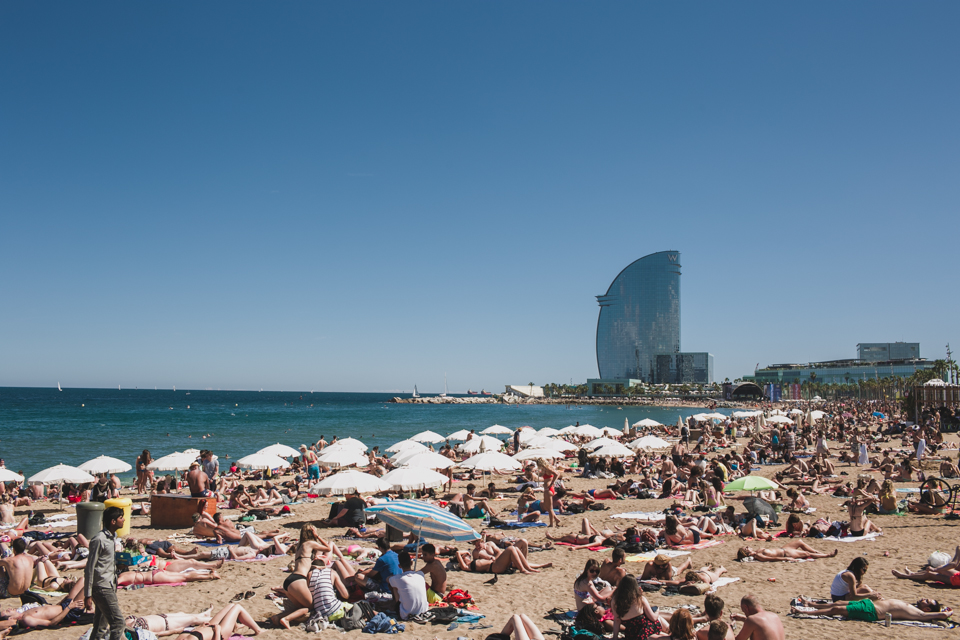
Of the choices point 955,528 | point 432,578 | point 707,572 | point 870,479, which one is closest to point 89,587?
point 432,578

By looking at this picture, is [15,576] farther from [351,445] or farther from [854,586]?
[351,445]

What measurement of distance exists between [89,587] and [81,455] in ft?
99.1

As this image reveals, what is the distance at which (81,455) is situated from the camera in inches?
1180

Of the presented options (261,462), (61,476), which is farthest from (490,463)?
(61,476)

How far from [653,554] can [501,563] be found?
8.13 feet

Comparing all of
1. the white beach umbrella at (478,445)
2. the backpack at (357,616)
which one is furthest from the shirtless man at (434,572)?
the white beach umbrella at (478,445)

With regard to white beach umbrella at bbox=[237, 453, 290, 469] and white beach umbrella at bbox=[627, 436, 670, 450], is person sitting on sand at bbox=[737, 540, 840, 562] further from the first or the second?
white beach umbrella at bbox=[627, 436, 670, 450]

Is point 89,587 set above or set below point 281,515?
above

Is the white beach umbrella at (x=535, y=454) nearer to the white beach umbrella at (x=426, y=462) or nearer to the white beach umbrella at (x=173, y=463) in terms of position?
the white beach umbrella at (x=426, y=462)

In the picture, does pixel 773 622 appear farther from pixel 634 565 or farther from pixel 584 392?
pixel 584 392

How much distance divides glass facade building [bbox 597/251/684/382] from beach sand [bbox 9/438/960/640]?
5946 inches

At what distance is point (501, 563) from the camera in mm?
8297

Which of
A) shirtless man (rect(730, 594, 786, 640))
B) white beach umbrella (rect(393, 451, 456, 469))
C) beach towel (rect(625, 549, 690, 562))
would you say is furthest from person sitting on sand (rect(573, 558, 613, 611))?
white beach umbrella (rect(393, 451, 456, 469))

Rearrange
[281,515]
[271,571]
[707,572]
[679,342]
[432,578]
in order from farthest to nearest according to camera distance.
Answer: [679,342] < [281,515] < [271,571] < [707,572] < [432,578]
